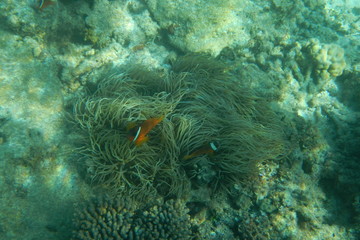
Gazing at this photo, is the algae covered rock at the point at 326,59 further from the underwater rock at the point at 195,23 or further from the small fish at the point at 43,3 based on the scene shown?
the small fish at the point at 43,3

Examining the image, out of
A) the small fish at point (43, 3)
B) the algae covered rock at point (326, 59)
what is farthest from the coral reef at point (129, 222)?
the algae covered rock at point (326, 59)

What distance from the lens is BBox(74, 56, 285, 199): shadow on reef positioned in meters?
3.05

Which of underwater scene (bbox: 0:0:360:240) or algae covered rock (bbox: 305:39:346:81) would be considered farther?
algae covered rock (bbox: 305:39:346:81)

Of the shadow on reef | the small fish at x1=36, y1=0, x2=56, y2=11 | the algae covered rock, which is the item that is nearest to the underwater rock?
the shadow on reef

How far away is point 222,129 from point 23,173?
108 inches

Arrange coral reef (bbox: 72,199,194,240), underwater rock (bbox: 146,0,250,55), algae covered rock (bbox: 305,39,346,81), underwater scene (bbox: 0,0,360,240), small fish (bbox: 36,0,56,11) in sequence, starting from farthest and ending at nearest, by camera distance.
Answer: algae covered rock (bbox: 305,39,346,81) < underwater rock (bbox: 146,0,250,55) < small fish (bbox: 36,0,56,11) < underwater scene (bbox: 0,0,360,240) < coral reef (bbox: 72,199,194,240)

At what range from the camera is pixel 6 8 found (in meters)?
4.01

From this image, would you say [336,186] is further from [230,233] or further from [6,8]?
[6,8]

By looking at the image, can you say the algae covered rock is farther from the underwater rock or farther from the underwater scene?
the underwater rock

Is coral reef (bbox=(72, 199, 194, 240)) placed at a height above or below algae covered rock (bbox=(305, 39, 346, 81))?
below

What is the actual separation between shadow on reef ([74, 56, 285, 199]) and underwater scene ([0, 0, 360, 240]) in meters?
0.02

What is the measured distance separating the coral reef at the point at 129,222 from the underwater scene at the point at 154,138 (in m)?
0.02

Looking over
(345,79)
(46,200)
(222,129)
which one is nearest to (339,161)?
(222,129)

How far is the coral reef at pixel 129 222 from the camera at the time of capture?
9.22ft
